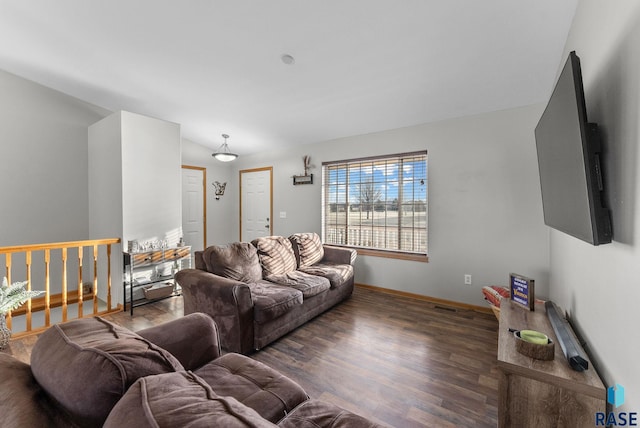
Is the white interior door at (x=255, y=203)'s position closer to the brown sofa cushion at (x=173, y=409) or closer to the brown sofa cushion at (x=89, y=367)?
the brown sofa cushion at (x=89, y=367)

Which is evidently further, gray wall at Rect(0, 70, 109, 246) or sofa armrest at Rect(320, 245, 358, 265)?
sofa armrest at Rect(320, 245, 358, 265)

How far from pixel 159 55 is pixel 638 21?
138 inches

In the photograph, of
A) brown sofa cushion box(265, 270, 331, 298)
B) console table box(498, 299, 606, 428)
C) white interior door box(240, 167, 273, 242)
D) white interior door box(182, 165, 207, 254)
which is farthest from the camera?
white interior door box(240, 167, 273, 242)

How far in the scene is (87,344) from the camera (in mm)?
841

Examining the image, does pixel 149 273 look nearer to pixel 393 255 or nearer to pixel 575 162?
pixel 393 255

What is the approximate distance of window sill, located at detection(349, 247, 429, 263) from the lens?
12.1 feet

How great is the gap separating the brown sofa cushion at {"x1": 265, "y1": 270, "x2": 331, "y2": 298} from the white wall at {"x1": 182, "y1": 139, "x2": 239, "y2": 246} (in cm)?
313

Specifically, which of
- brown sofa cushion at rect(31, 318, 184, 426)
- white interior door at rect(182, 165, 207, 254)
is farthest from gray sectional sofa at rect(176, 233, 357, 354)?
white interior door at rect(182, 165, 207, 254)

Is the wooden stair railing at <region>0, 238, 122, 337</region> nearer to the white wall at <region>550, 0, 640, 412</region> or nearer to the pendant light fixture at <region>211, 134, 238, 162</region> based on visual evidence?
the pendant light fixture at <region>211, 134, 238, 162</region>

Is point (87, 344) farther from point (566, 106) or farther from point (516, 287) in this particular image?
point (516, 287)

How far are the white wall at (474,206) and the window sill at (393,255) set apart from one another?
0.06m

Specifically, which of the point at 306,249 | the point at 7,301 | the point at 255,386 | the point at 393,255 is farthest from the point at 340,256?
the point at 7,301

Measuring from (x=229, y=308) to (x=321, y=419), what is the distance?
1468 mm

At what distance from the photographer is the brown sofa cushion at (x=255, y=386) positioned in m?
1.17
